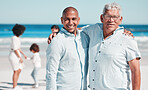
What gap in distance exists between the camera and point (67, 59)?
295 centimetres

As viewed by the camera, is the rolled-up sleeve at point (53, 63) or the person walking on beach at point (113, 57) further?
the rolled-up sleeve at point (53, 63)

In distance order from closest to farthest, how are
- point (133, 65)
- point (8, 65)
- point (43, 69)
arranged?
point (133, 65), point (43, 69), point (8, 65)

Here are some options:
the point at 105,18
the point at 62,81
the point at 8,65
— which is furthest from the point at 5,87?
the point at 105,18

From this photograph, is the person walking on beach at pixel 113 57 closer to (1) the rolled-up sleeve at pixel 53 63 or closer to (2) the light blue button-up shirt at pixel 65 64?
(2) the light blue button-up shirt at pixel 65 64

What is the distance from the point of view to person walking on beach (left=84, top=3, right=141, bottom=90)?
2803 mm

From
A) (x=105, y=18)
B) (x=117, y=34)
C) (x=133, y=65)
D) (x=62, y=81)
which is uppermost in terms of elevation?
(x=105, y=18)

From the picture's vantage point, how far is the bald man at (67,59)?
9.59 feet

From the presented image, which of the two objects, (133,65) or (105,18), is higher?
(105,18)

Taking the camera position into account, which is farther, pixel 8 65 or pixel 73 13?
pixel 8 65

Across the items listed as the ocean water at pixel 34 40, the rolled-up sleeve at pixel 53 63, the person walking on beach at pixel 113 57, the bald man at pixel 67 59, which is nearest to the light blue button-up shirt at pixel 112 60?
the person walking on beach at pixel 113 57

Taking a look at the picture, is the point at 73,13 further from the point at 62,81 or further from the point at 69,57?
the point at 62,81

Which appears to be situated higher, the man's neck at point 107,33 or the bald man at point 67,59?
the man's neck at point 107,33

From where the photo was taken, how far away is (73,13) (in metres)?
2.99

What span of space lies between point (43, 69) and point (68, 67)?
689 centimetres
